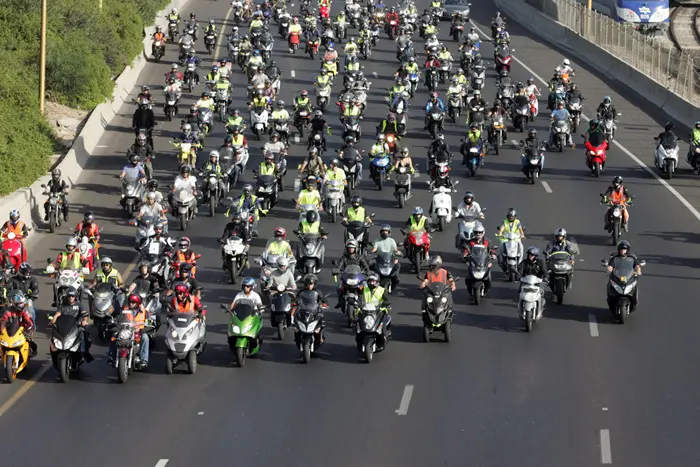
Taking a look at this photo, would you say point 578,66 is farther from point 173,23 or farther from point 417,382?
point 417,382

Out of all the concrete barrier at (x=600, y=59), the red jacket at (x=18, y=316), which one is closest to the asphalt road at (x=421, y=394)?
the red jacket at (x=18, y=316)

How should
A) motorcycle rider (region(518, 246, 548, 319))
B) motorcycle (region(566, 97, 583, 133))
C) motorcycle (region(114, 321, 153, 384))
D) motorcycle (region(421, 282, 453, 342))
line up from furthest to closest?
motorcycle (region(566, 97, 583, 133)) → motorcycle rider (region(518, 246, 548, 319)) → motorcycle (region(421, 282, 453, 342)) → motorcycle (region(114, 321, 153, 384))

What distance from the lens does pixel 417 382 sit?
26.6 m

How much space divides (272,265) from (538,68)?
3741 centimetres

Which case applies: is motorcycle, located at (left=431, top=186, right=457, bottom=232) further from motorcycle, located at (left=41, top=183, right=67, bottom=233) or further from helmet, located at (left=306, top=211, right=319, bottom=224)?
motorcycle, located at (left=41, top=183, right=67, bottom=233)

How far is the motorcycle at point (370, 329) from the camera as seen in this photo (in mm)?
27891

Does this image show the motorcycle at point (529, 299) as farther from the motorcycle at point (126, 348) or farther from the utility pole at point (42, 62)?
the utility pole at point (42, 62)

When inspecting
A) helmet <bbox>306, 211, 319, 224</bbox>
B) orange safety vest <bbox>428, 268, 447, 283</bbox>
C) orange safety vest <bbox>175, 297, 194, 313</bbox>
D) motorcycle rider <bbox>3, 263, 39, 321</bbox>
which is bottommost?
motorcycle rider <bbox>3, 263, 39, 321</bbox>

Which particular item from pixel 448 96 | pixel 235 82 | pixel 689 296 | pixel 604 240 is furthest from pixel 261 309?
pixel 235 82

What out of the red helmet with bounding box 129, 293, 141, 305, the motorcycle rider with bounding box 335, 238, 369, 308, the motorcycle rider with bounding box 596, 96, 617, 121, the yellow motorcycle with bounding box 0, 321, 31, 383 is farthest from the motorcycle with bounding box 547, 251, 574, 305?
the motorcycle rider with bounding box 596, 96, 617, 121

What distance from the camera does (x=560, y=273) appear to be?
104 feet

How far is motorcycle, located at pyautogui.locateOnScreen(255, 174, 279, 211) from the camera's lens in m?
40.5

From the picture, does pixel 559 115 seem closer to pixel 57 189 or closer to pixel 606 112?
pixel 606 112

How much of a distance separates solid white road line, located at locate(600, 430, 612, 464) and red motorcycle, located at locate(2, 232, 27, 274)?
1578 cm
